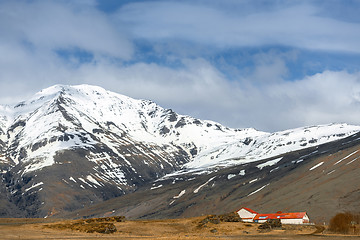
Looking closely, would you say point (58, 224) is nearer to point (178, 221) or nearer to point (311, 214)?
point (178, 221)

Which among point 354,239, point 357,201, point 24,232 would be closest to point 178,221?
point 24,232

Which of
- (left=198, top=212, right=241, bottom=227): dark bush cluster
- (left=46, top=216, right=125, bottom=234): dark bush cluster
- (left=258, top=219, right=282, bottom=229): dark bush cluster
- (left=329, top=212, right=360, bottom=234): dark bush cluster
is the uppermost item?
(left=46, top=216, right=125, bottom=234): dark bush cluster

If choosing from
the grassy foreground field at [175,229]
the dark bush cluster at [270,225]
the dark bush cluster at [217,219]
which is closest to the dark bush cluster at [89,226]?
the grassy foreground field at [175,229]

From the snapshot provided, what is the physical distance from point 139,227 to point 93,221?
1184 centimetres

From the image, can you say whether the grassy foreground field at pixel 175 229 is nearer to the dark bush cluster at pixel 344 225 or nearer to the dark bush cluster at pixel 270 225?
the dark bush cluster at pixel 270 225

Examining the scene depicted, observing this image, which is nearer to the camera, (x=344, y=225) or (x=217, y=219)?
(x=344, y=225)

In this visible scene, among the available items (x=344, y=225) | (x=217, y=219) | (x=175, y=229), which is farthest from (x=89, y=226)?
(x=344, y=225)

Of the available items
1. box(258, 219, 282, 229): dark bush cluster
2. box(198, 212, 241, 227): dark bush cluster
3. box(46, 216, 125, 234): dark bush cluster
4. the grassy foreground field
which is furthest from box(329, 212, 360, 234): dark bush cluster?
box(46, 216, 125, 234): dark bush cluster

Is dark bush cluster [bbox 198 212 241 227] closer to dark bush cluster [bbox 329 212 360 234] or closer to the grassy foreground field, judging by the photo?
the grassy foreground field

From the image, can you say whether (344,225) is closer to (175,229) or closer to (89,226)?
(175,229)

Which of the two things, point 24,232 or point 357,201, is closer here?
point 24,232

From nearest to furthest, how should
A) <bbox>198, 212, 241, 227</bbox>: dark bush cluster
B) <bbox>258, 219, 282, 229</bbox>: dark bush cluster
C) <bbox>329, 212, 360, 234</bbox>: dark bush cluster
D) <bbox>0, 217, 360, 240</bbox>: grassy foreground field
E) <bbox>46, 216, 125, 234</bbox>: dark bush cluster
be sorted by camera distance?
<bbox>0, 217, 360, 240</bbox>: grassy foreground field
<bbox>46, 216, 125, 234</bbox>: dark bush cluster
<bbox>329, 212, 360, 234</bbox>: dark bush cluster
<bbox>258, 219, 282, 229</bbox>: dark bush cluster
<bbox>198, 212, 241, 227</bbox>: dark bush cluster

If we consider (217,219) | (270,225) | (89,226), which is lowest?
(270,225)

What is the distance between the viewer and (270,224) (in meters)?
100
